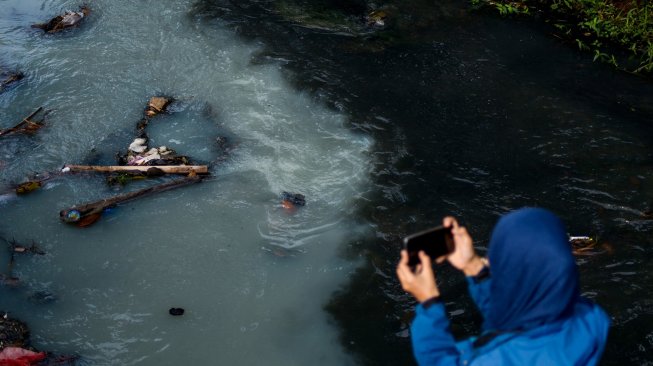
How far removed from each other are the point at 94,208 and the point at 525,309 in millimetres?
4465

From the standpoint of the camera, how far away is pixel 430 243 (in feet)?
7.23

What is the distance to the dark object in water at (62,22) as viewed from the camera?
8.06m

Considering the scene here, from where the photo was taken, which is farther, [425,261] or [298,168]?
[298,168]

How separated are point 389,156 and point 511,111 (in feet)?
5.82

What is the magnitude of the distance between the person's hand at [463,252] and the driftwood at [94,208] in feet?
12.7

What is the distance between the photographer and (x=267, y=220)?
5242mm

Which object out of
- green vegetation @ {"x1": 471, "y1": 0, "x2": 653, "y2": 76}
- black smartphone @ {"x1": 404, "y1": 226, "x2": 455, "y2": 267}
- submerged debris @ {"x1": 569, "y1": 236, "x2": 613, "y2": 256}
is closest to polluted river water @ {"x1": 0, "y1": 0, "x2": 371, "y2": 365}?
submerged debris @ {"x1": 569, "y1": 236, "x2": 613, "y2": 256}

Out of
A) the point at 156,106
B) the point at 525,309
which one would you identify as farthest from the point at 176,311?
the point at 525,309

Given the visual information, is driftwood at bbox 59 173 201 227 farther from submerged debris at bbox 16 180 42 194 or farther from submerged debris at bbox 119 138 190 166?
submerged debris at bbox 16 180 42 194

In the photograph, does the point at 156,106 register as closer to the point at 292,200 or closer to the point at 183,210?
the point at 183,210

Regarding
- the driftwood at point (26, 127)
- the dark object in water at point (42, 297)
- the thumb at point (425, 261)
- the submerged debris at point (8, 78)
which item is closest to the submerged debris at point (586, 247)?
the thumb at point (425, 261)

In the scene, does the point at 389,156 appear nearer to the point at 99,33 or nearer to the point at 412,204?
the point at 412,204

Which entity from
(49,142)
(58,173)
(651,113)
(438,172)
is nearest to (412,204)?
(438,172)

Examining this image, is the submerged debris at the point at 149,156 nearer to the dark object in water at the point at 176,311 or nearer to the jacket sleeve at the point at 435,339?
the dark object in water at the point at 176,311
